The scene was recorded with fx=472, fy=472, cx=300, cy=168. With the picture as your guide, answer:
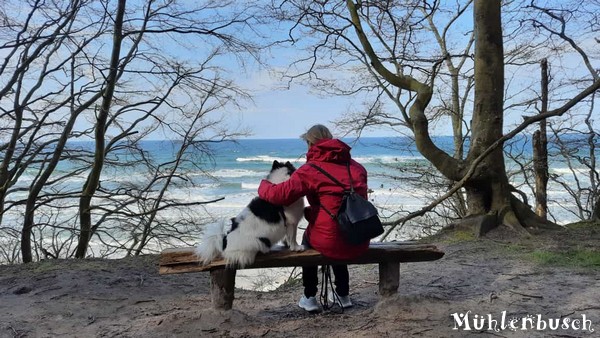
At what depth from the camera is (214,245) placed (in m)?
3.32

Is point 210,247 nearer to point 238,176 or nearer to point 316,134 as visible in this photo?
point 316,134

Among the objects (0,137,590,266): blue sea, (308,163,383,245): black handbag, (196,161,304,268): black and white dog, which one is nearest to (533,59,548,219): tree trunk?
(0,137,590,266): blue sea

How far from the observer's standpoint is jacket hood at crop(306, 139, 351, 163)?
3285 millimetres

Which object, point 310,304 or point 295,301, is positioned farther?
point 295,301

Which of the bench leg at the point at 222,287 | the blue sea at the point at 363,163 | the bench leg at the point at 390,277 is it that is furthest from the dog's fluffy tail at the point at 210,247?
the bench leg at the point at 390,277

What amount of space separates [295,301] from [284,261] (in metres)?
1.06

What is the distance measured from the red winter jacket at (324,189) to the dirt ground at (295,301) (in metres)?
0.59

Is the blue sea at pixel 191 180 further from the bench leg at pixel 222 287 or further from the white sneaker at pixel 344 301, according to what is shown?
the bench leg at pixel 222 287

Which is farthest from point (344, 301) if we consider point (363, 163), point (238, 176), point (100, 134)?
point (238, 176)

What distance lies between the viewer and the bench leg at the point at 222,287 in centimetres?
347

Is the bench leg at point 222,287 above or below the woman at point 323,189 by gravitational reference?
below

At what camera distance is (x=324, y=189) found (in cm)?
327

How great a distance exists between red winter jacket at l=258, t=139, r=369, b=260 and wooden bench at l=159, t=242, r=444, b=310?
0.42 feet

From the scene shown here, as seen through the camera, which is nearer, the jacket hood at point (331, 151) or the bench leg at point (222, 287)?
the jacket hood at point (331, 151)
